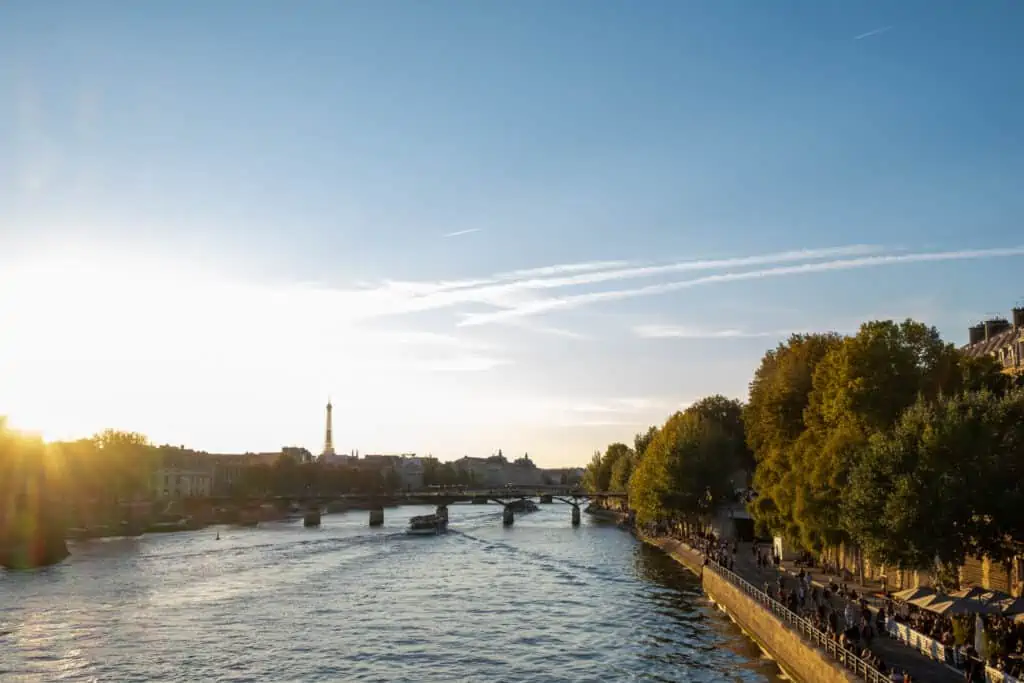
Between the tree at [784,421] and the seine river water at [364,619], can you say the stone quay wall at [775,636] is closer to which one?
the seine river water at [364,619]

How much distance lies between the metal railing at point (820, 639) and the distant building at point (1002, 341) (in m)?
27.6

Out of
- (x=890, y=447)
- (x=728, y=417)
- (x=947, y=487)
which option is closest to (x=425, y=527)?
(x=728, y=417)

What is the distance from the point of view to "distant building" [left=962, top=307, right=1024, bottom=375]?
6981cm

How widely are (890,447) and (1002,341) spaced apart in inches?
2019

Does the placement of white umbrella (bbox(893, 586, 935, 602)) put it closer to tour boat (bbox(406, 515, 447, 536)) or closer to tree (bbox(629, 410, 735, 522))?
tree (bbox(629, 410, 735, 522))

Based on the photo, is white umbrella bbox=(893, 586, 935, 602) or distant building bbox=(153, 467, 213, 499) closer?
white umbrella bbox=(893, 586, 935, 602)

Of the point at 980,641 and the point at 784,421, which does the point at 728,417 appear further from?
the point at 980,641

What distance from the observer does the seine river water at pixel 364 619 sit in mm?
38656

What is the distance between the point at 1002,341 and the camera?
80.1 m

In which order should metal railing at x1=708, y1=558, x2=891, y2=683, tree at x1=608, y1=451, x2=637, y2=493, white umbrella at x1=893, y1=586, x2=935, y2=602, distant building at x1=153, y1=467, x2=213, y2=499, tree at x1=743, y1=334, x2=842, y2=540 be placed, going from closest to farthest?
metal railing at x1=708, y1=558, x2=891, y2=683 → white umbrella at x1=893, y1=586, x2=935, y2=602 → tree at x1=743, y1=334, x2=842, y2=540 → tree at x1=608, y1=451, x2=637, y2=493 → distant building at x1=153, y1=467, x2=213, y2=499

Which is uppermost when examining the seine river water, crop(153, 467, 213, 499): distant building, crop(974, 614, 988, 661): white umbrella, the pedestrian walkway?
crop(153, 467, 213, 499): distant building

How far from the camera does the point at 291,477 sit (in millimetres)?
183625

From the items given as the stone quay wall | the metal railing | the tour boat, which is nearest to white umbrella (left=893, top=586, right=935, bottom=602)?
the metal railing

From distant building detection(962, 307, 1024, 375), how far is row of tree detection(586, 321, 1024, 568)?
14.3 m
